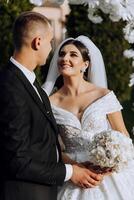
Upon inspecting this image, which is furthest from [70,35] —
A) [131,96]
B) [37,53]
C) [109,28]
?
[37,53]

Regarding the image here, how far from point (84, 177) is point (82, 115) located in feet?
2.45

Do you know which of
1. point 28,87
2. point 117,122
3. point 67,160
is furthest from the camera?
point 117,122

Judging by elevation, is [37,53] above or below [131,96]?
above

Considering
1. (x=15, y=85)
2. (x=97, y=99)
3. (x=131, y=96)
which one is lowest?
(x=131, y=96)

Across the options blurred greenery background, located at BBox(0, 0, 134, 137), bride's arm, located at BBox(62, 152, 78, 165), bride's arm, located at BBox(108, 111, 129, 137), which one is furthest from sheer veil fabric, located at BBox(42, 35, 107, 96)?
blurred greenery background, located at BBox(0, 0, 134, 137)

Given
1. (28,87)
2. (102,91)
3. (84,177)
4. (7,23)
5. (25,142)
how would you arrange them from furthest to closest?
(7,23)
(102,91)
(84,177)
(28,87)
(25,142)

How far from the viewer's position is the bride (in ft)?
15.2

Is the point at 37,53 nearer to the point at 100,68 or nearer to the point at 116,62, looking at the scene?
the point at 100,68

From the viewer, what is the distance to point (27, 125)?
11.8 ft

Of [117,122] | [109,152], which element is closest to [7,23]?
[117,122]

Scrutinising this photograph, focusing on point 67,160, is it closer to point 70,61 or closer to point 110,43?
point 70,61

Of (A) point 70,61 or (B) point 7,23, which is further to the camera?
(B) point 7,23

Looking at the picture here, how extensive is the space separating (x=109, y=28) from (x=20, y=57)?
8037mm

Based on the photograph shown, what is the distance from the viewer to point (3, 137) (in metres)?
3.55
